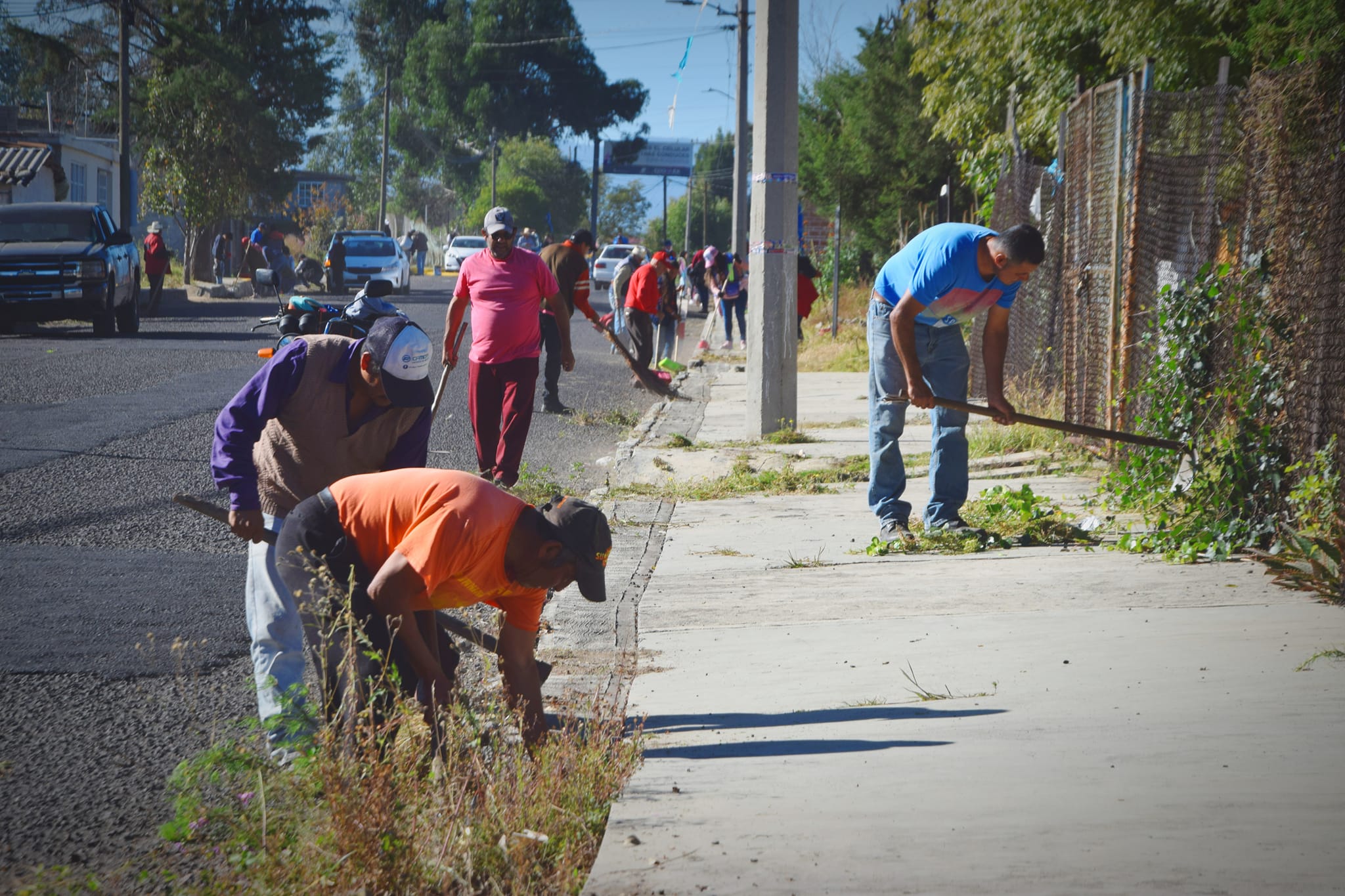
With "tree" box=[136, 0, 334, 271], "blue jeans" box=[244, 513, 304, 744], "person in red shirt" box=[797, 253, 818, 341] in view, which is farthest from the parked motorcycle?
"tree" box=[136, 0, 334, 271]

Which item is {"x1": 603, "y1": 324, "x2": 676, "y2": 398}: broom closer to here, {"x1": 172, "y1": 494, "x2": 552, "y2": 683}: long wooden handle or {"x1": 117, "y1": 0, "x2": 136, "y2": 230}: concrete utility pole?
{"x1": 172, "y1": 494, "x2": 552, "y2": 683}: long wooden handle

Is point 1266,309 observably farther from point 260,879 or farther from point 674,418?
point 674,418

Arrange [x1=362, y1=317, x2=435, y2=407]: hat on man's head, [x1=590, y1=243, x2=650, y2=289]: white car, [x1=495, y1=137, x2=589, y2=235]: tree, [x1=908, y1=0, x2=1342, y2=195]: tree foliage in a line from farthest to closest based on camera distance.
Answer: [x1=495, y1=137, x2=589, y2=235]: tree, [x1=590, y1=243, x2=650, y2=289]: white car, [x1=908, y1=0, x2=1342, y2=195]: tree foliage, [x1=362, y1=317, x2=435, y2=407]: hat on man's head

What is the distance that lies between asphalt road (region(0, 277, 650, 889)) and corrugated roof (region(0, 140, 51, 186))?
→ 58.6ft

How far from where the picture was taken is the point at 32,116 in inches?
2034

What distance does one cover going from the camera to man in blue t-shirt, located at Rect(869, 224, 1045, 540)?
6.29m

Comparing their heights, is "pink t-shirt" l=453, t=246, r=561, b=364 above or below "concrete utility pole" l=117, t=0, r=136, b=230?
below

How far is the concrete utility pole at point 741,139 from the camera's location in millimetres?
24531

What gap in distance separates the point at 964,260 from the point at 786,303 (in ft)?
15.0

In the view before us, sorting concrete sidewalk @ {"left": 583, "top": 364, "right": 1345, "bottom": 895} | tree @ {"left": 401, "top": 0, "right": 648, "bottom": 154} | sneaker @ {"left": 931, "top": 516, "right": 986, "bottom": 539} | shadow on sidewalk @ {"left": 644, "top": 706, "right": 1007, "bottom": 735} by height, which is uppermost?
tree @ {"left": 401, "top": 0, "right": 648, "bottom": 154}

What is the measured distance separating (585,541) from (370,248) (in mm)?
33204

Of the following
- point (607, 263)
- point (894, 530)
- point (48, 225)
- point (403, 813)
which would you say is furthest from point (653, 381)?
point (607, 263)

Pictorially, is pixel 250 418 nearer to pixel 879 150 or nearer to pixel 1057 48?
pixel 1057 48

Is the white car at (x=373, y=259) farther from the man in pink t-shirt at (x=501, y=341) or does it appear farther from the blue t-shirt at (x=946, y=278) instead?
the blue t-shirt at (x=946, y=278)
